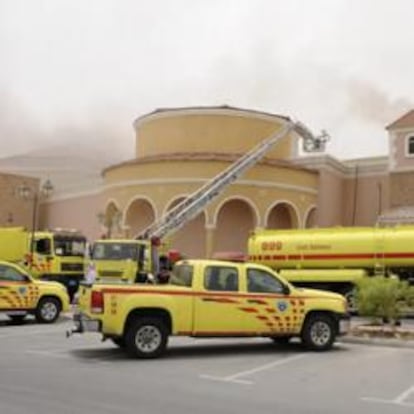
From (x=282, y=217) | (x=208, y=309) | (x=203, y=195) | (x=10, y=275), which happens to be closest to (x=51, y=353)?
(x=208, y=309)

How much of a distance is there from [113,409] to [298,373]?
438 cm

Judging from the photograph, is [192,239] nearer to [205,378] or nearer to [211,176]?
[211,176]

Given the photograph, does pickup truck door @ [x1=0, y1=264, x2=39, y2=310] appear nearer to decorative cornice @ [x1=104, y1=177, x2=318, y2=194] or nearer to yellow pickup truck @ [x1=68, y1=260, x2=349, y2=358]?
yellow pickup truck @ [x1=68, y1=260, x2=349, y2=358]

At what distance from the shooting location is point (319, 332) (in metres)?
15.9

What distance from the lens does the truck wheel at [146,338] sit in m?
14.1

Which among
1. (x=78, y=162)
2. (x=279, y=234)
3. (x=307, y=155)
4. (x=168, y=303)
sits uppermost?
(x=78, y=162)

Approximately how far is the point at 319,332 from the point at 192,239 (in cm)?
2819

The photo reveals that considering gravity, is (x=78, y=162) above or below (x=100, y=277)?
above

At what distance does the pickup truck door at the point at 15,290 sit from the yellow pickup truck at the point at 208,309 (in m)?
6.01

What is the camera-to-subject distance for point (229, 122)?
4688 cm

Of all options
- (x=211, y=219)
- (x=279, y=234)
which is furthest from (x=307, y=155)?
(x=279, y=234)

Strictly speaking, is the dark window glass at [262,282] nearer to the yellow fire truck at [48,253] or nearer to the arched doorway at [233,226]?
the yellow fire truck at [48,253]

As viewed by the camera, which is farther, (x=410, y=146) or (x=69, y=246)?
(x=410, y=146)

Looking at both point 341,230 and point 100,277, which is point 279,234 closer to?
point 341,230
